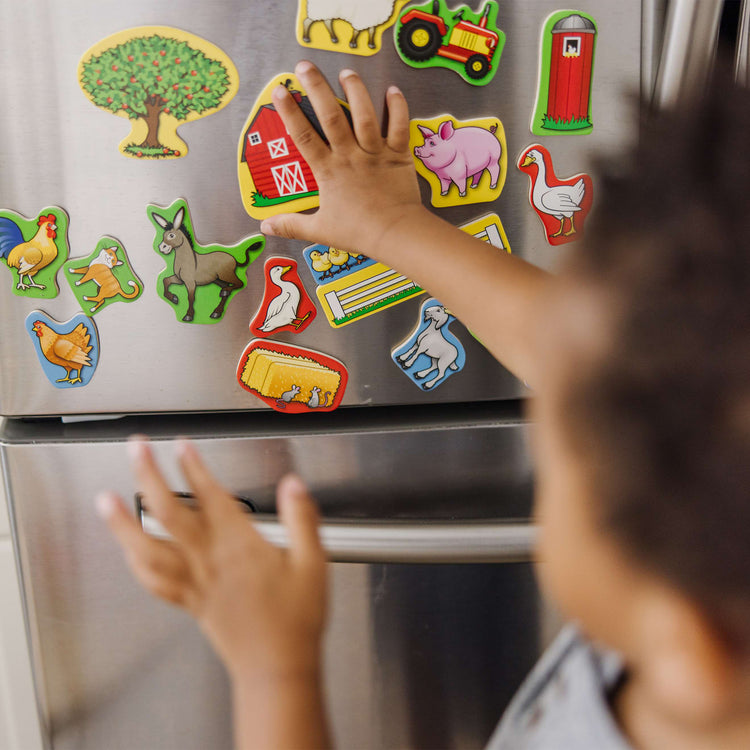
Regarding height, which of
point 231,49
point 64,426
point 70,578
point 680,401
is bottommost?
point 70,578

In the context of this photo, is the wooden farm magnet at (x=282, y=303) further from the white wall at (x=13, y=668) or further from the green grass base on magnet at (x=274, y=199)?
the white wall at (x=13, y=668)

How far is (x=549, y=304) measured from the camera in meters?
0.29

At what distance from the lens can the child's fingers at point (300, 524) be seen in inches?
13.4

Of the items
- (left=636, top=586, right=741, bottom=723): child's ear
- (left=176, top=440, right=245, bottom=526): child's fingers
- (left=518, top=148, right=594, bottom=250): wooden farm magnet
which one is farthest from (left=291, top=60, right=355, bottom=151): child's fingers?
(left=636, top=586, right=741, bottom=723): child's ear

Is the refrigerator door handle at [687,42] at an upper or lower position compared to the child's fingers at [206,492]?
upper

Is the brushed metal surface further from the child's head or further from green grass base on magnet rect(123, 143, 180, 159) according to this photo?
the child's head

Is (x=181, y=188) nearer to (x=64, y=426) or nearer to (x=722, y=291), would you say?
(x=64, y=426)

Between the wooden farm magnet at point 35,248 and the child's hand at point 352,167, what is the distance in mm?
142

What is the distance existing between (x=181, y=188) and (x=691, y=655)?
407 millimetres

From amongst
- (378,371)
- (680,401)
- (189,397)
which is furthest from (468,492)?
(680,401)

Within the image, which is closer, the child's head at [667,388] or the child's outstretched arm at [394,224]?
the child's head at [667,388]

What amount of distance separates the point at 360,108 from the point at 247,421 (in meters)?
0.25

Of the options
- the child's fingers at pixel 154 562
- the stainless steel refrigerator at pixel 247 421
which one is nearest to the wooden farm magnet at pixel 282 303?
the stainless steel refrigerator at pixel 247 421

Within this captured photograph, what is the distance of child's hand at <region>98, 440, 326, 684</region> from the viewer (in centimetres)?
34
